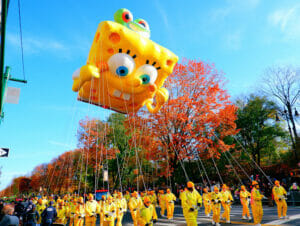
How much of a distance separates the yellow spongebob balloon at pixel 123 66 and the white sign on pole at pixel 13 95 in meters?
1.93

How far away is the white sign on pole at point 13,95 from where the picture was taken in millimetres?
6641

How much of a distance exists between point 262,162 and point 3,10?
108ft

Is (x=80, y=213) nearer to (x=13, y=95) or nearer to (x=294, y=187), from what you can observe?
(x=13, y=95)

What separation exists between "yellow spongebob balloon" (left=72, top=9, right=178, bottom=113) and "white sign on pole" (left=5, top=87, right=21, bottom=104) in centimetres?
193

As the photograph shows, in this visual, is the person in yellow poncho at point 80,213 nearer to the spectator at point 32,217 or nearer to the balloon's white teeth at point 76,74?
the spectator at point 32,217

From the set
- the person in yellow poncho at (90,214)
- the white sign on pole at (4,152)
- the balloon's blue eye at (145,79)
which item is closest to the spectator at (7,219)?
the white sign on pole at (4,152)

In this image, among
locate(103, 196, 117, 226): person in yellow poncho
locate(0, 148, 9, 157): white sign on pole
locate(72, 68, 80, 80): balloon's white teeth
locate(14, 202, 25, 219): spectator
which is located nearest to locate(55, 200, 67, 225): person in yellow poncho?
locate(14, 202, 25, 219): spectator

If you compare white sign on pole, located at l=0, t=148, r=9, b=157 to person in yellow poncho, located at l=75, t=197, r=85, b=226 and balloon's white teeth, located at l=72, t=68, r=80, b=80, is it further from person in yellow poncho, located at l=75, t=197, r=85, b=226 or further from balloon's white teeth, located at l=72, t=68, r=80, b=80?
balloon's white teeth, located at l=72, t=68, r=80, b=80

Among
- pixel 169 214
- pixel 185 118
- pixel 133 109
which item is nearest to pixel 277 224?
pixel 169 214

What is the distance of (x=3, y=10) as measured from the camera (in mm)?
3561

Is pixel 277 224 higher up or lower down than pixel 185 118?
lower down

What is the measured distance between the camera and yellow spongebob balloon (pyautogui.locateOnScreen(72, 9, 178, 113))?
715cm

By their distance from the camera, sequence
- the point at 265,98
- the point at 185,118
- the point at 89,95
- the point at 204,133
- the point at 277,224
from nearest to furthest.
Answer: the point at 89,95 → the point at 277,224 → the point at 185,118 → the point at 204,133 → the point at 265,98

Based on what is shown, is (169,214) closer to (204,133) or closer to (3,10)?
(204,133)
